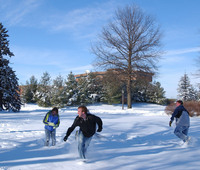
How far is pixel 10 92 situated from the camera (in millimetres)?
22828

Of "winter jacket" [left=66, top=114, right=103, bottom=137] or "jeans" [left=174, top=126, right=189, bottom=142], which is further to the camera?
"jeans" [left=174, top=126, right=189, bottom=142]

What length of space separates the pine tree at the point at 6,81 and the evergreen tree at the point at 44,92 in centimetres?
1999

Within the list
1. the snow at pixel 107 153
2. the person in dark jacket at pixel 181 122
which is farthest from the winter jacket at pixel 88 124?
the person in dark jacket at pixel 181 122

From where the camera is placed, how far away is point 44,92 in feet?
150

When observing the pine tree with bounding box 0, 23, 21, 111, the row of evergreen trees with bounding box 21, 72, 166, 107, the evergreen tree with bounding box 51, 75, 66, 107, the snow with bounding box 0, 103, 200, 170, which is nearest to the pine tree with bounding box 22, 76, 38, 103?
the row of evergreen trees with bounding box 21, 72, 166, 107

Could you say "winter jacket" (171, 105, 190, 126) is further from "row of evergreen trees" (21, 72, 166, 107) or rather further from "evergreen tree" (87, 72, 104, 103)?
"evergreen tree" (87, 72, 104, 103)

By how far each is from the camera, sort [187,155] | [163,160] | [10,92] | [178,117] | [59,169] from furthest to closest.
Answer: [10,92] < [178,117] < [187,155] < [163,160] < [59,169]

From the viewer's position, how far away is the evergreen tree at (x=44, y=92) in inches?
1714

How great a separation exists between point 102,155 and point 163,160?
165 centimetres

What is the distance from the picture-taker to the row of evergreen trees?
1570 inches

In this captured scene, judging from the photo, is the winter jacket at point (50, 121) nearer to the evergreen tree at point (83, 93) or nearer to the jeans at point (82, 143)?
the jeans at point (82, 143)

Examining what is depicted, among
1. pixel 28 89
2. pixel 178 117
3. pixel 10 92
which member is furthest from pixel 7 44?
pixel 28 89

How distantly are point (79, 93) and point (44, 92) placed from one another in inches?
368

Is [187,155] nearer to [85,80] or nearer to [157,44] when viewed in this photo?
[157,44]
